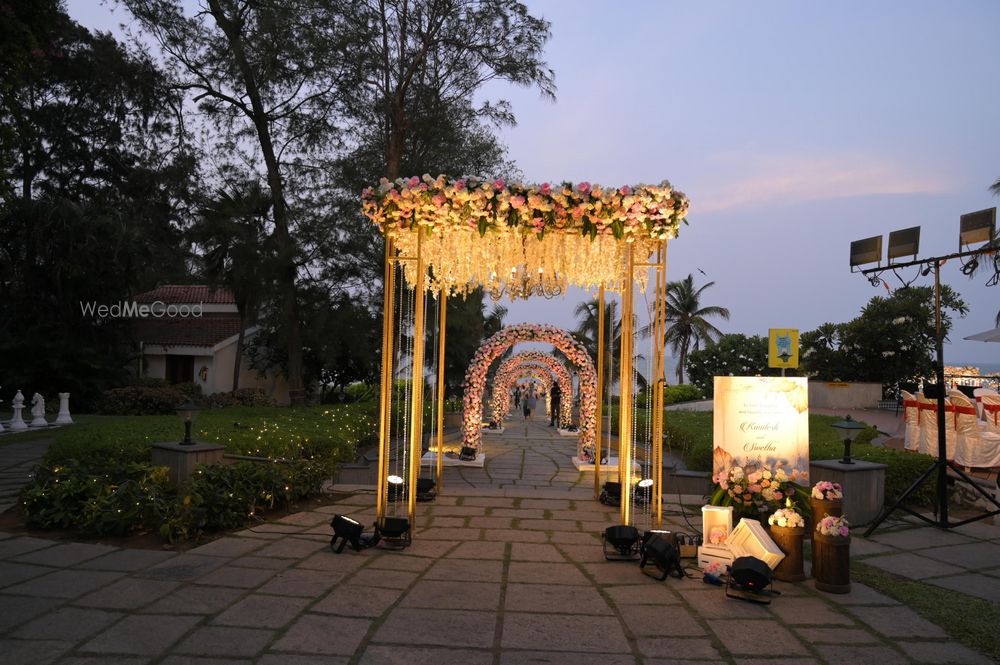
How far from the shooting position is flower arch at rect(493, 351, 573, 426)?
691 inches

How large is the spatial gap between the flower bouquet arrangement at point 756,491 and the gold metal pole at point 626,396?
859 millimetres

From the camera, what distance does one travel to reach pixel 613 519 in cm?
809

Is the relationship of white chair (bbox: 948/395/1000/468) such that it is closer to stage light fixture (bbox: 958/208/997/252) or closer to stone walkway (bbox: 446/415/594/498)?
stage light fixture (bbox: 958/208/997/252)

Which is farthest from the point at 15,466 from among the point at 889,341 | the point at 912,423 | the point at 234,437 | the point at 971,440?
the point at 889,341

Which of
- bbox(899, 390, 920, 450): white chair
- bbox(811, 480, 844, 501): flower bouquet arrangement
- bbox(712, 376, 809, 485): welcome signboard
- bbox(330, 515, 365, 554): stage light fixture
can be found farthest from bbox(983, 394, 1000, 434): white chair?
bbox(330, 515, 365, 554): stage light fixture

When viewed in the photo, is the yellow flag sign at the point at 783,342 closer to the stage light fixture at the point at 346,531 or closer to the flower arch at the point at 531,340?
the flower arch at the point at 531,340

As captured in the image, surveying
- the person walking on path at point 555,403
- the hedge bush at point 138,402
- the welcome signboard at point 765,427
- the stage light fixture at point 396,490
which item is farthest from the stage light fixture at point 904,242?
the hedge bush at point 138,402

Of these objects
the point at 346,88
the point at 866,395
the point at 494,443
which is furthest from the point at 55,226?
the point at 866,395

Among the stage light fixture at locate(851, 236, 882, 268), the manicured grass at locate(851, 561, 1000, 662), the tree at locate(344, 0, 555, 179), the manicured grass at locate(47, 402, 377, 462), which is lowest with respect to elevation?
the manicured grass at locate(851, 561, 1000, 662)

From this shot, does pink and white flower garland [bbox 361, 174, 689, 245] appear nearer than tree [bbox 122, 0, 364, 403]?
Yes

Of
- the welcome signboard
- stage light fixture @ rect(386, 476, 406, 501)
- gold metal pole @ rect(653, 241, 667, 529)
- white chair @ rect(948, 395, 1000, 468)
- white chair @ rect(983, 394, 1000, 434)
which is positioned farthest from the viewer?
white chair @ rect(983, 394, 1000, 434)

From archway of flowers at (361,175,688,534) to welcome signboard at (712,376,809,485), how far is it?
0.70 meters

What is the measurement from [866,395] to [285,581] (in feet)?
82.2

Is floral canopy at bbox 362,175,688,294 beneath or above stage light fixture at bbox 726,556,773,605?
above
